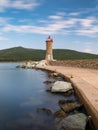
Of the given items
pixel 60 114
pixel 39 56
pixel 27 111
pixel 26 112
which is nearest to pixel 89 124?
pixel 60 114

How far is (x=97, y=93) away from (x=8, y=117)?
3704mm

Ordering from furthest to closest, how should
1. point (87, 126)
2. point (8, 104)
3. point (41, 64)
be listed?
point (41, 64) < point (8, 104) < point (87, 126)

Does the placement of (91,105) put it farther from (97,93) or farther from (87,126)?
(97,93)

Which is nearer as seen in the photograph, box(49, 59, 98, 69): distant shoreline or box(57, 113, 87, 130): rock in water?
box(57, 113, 87, 130): rock in water

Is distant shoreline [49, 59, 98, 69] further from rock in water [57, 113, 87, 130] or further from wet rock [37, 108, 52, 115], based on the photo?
rock in water [57, 113, 87, 130]

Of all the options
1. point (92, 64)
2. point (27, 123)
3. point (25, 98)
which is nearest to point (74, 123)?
point (27, 123)

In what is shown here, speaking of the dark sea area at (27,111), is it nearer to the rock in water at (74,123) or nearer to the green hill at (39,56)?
the rock in water at (74,123)

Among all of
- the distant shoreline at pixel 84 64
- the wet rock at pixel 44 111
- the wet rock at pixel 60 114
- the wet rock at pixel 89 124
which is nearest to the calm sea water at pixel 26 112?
the wet rock at pixel 44 111

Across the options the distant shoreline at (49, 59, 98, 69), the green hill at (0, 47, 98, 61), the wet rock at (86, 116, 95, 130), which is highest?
the distant shoreline at (49, 59, 98, 69)

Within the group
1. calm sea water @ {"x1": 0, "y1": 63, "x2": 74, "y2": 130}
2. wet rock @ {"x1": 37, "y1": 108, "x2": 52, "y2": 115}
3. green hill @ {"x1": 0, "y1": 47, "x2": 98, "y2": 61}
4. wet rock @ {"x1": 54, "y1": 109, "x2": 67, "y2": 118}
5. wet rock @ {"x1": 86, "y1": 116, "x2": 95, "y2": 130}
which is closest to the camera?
wet rock @ {"x1": 86, "y1": 116, "x2": 95, "y2": 130}

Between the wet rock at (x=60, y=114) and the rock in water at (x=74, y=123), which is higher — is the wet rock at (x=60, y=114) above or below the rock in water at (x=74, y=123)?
below

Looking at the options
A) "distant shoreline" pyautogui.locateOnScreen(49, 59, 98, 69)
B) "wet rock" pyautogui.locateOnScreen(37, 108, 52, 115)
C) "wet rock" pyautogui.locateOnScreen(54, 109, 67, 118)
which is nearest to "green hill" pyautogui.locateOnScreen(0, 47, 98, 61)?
"distant shoreline" pyautogui.locateOnScreen(49, 59, 98, 69)

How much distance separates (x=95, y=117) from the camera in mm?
7820

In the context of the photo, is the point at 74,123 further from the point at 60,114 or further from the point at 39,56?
the point at 39,56
